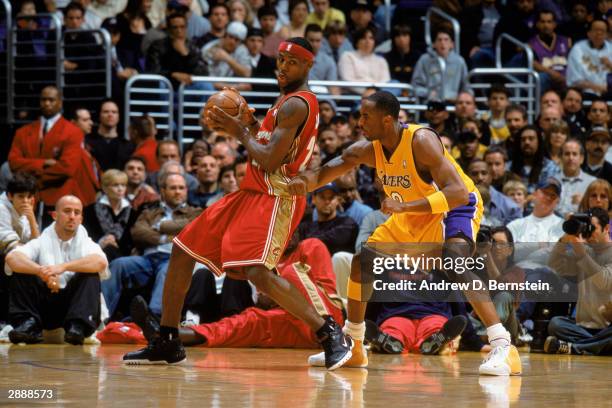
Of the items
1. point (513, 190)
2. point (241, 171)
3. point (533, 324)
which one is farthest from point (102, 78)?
point (533, 324)

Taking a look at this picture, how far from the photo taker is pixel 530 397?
568 cm

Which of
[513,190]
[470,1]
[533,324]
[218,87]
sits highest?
[470,1]

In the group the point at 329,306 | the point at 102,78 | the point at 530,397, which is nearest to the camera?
the point at 530,397

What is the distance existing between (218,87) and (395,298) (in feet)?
17.3

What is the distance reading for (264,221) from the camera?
6.90m

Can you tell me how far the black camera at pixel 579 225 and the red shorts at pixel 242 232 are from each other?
8.55 feet

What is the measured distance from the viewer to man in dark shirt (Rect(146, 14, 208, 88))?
45.0ft

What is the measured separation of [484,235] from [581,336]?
1187mm

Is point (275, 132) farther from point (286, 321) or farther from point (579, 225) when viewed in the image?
point (579, 225)

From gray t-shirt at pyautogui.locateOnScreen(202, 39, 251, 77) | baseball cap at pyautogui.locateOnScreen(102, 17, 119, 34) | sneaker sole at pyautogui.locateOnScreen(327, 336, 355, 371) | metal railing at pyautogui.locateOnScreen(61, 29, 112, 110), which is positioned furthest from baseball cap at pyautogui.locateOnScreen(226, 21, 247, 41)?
sneaker sole at pyautogui.locateOnScreen(327, 336, 355, 371)

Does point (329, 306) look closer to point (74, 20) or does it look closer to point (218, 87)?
point (218, 87)

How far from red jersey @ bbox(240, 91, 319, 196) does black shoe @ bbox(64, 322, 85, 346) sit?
108 inches

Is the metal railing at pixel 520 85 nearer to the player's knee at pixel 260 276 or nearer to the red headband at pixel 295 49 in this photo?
the red headband at pixel 295 49

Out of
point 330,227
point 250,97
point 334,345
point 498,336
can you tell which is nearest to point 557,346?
point 498,336
